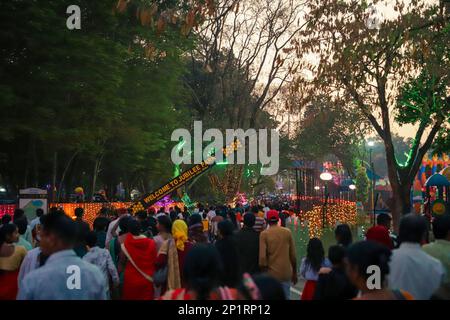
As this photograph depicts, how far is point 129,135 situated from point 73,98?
5.55 meters

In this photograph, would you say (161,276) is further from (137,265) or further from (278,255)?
(278,255)

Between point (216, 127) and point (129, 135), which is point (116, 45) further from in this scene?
point (216, 127)

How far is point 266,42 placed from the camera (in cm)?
4981

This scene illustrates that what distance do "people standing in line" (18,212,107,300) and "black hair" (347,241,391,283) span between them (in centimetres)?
190

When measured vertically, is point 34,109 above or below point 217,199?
above

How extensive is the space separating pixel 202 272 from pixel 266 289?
50 cm

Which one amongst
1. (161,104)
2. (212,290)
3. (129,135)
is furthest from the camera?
(161,104)

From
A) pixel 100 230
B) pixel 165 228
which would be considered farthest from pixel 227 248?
pixel 100 230

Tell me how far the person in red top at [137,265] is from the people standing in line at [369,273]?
5.43 m

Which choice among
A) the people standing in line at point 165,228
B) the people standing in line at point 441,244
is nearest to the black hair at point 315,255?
the people standing in line at point 441,244

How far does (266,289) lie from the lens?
4.54 m

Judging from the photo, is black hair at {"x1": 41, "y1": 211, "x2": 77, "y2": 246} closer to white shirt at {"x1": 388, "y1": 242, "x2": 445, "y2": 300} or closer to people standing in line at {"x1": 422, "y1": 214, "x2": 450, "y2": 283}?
white shirt at {"x1": 388, "y1": 242, "x2": 445, "y2": 300}

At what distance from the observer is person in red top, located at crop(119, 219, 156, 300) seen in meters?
10.3

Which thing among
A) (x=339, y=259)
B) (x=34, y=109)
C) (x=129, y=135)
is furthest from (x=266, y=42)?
(x=339, y=259)
